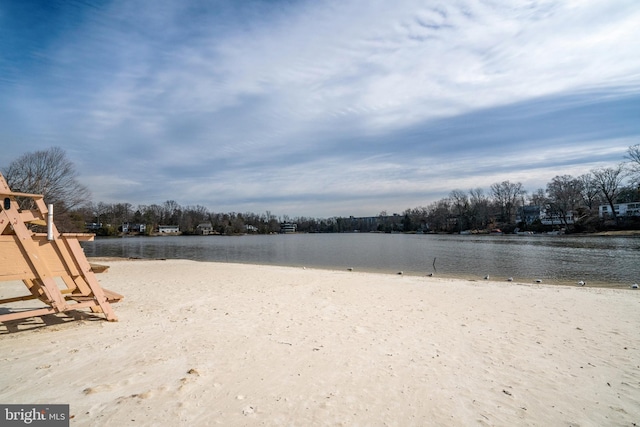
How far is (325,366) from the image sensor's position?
404cm

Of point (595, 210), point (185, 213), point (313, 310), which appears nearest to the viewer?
point (313, 310)

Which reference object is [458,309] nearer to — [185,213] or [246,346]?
[246,346]

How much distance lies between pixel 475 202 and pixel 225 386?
390ft

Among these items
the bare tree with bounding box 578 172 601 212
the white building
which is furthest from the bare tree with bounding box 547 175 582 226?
the white building

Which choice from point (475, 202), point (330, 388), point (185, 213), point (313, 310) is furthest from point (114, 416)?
point (185, 213)

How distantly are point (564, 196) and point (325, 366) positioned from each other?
313 ft

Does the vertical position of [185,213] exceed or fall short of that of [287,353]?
it exceeds it

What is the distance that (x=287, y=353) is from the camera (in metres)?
4.48

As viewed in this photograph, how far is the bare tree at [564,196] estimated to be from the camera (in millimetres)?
77062

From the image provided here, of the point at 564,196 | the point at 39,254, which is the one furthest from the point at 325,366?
the point at 564,196

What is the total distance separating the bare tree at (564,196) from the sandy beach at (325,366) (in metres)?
87.9

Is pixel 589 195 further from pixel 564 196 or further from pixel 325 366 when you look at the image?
pixel 325 366

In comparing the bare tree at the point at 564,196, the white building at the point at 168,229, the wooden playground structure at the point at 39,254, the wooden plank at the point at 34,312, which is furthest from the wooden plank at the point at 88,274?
the white building at the point at 168,229

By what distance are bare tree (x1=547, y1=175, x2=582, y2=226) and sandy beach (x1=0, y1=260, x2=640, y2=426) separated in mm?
87904
